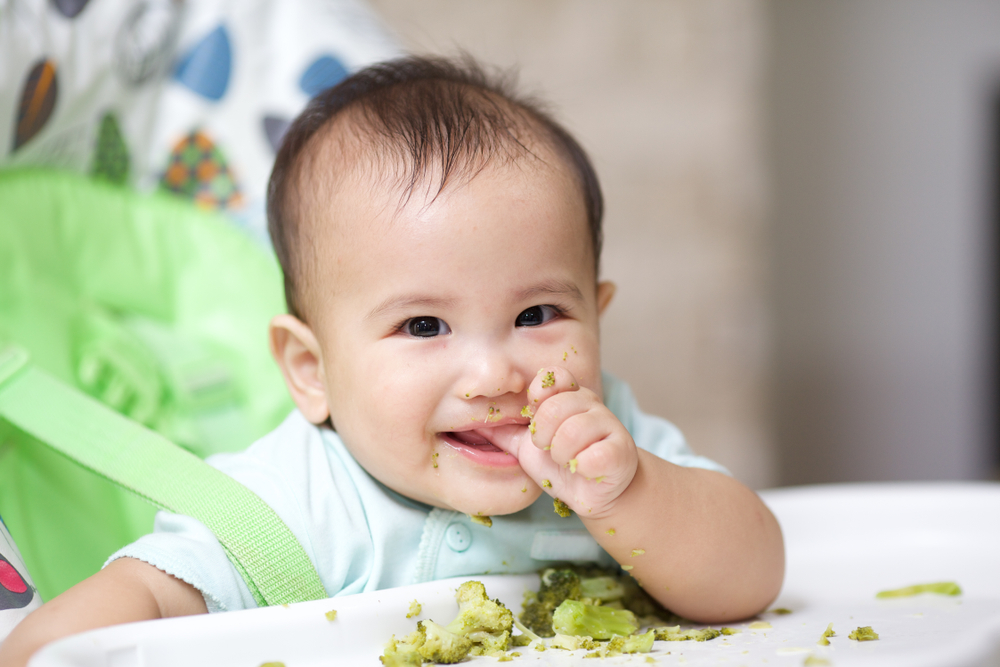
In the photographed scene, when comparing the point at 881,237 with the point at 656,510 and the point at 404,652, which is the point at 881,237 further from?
the point at 404,652

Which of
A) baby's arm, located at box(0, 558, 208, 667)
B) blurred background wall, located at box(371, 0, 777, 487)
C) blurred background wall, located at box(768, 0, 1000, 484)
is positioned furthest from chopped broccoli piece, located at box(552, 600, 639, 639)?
blurred background wall, located at box(768, 0, 1000, 484)

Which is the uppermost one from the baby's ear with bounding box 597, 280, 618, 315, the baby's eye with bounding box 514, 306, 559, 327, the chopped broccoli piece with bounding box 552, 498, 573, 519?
the baby's ear with bounding box 597, 280, 618, 315

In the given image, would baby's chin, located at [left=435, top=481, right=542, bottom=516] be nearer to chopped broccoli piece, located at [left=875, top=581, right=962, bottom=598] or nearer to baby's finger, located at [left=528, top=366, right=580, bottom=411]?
baby's finger, located at [left=528, top=366, right=580, bottom=411]

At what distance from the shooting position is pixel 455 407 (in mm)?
566

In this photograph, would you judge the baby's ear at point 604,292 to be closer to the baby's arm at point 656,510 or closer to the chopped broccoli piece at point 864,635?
the baby's arm at point 656,510

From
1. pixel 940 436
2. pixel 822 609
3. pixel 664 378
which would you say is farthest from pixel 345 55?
pixel 940 436

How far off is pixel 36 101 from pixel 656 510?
2.19 feet

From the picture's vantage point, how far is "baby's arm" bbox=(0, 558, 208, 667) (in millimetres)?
453

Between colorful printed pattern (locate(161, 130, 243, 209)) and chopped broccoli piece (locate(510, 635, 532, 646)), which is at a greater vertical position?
colorful printed pattern (locate(161, 130, 243, 209))

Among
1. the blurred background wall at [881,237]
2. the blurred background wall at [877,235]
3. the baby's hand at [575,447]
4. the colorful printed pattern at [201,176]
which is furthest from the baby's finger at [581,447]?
the blurred background wall at [877,235]

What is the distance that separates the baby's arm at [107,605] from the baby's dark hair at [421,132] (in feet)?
0.77

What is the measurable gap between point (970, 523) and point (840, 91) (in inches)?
96.0

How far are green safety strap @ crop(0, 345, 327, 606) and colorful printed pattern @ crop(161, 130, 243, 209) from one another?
32 cm

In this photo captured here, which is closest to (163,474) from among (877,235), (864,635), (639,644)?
(639,644)
